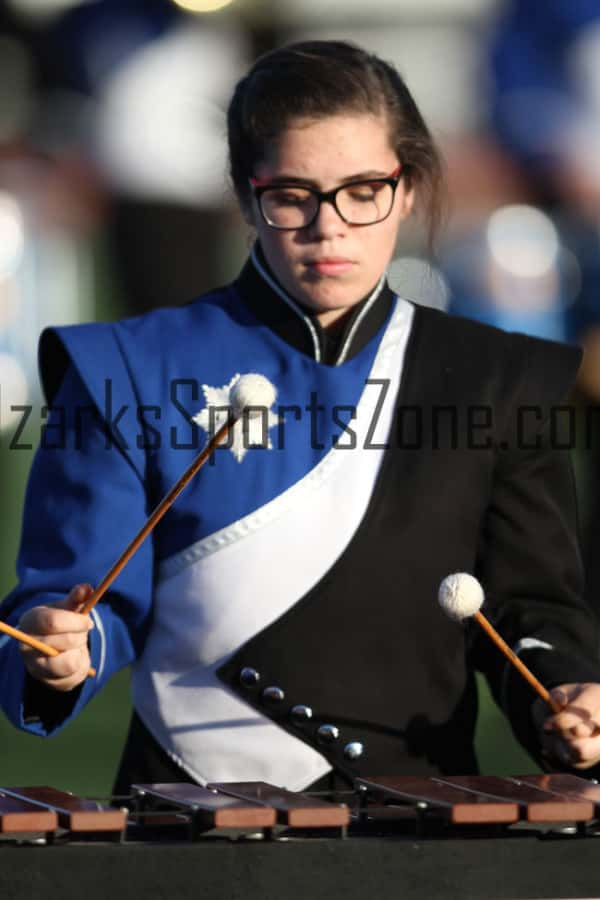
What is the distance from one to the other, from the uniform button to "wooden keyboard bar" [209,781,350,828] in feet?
0.87

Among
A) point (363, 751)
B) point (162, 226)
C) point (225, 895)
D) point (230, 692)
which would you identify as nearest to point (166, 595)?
point (230, 692)

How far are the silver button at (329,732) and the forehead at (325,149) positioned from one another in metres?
0.66

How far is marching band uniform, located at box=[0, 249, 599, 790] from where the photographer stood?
7.56 ft

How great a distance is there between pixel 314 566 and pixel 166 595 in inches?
7.3

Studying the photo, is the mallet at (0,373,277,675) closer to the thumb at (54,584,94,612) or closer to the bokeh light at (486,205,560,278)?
the thumb at (54,584,94,612)

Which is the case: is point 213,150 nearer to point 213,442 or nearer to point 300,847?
point 213,442

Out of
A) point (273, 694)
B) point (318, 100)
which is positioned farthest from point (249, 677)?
point (318, 100)

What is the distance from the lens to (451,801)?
1.97 m

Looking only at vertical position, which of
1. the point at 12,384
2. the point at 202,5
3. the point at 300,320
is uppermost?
the point at 202,5

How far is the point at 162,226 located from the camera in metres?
5.93

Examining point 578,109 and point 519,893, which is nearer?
point 519,893

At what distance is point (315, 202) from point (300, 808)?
30.8 inches

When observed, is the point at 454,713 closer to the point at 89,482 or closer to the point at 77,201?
the point at 89,482

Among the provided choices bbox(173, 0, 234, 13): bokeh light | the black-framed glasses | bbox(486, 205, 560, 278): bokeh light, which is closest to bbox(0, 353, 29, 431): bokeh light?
bbox(173, 0, 234, 13): bokeh light
